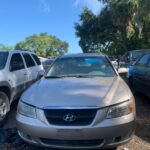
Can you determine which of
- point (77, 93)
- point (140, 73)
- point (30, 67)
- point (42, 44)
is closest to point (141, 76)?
point (140, 73)

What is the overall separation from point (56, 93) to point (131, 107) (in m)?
1.24

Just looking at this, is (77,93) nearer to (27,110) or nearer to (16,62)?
(27,110)

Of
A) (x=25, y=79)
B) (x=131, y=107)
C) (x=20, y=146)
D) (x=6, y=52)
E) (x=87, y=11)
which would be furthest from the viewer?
(x=87, y=11)

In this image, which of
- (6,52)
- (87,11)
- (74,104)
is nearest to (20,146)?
(74,104)

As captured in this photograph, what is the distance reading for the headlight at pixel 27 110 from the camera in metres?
4.80

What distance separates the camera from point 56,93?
16.9 feet

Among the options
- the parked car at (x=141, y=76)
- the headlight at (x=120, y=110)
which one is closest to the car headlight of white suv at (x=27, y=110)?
the headlight at (x=120, y=110)

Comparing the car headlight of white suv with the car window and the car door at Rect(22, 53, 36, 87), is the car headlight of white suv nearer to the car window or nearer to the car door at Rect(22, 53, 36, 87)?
the car door at Rect(22, 53, 36, 87)

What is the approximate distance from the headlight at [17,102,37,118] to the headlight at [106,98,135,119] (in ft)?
3.74

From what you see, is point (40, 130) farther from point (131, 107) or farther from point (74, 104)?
point (131, 107)

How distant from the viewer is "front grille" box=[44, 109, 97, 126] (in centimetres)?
461

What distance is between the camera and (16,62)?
27.8ft

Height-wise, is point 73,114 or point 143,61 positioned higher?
point 73,114

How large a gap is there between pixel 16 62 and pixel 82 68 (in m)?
2.41
